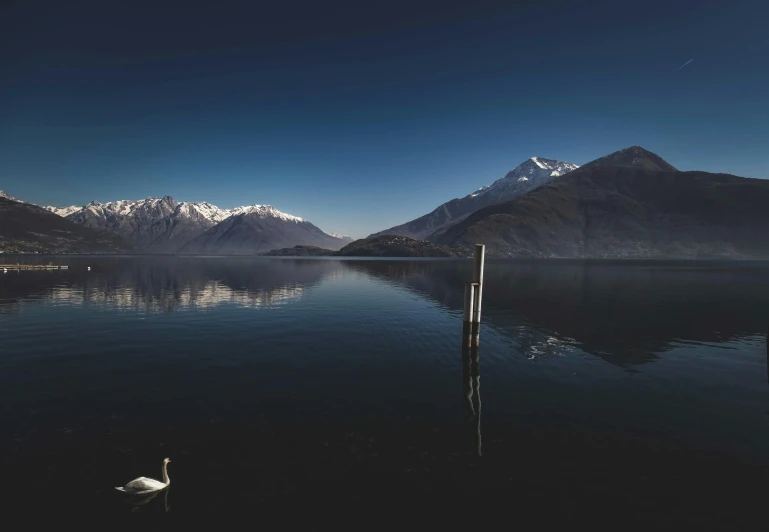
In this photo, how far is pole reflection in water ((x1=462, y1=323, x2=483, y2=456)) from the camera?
58.3 feet

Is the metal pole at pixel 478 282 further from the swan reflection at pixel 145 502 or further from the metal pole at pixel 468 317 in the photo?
the swan reflection at pixel 145 502

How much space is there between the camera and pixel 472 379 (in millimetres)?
23672

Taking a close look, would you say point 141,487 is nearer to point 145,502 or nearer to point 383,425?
point 145,502

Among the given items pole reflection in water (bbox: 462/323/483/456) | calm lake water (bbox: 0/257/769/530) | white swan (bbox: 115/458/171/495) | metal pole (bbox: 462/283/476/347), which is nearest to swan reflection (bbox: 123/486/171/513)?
calm lake water (bbox: 0/257/769/530)

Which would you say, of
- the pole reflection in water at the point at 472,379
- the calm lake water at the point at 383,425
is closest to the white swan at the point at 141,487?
the calm lake water at the point at 383,425

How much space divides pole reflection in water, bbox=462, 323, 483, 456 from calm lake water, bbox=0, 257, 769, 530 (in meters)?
0.18

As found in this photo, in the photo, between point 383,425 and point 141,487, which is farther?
point 383,425

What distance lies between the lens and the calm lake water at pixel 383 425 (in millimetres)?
11672

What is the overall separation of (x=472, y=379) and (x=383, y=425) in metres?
9.02

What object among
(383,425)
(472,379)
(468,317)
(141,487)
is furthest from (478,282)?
(141,487)

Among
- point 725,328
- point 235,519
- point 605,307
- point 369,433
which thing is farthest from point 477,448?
point 605,307

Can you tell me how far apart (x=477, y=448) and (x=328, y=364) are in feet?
45.8

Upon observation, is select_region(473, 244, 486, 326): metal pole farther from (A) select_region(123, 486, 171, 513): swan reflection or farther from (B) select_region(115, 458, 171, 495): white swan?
(B) select_region(115, 458, 171, 495): white swan

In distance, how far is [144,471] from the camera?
13188mm
